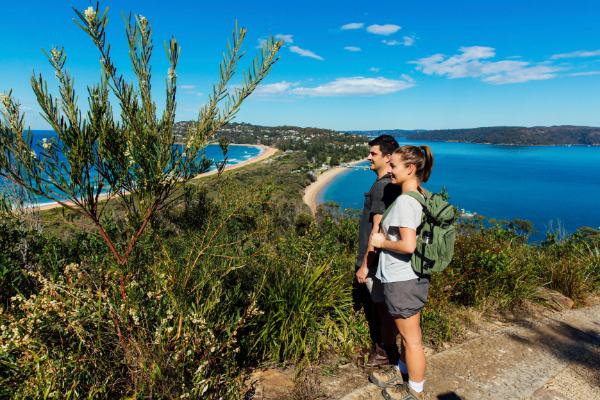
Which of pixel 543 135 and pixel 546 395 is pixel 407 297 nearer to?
pixel 546 395

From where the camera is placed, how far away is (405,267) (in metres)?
2.02

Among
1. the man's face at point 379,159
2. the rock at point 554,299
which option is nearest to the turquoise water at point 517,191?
the rock at point 554,299

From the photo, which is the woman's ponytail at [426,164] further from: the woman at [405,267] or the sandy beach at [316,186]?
Result: the sandy beach at [316,186]

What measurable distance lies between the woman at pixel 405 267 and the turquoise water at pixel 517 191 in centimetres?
4193

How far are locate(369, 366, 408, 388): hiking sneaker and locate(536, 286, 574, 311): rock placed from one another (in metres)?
2.78

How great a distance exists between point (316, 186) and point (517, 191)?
1700 inches

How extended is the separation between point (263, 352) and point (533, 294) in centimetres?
356

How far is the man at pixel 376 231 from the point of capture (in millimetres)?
2322

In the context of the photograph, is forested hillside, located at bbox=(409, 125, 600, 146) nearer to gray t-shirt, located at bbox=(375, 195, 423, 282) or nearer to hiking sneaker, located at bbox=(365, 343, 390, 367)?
hiking sneaker, located at bbox=(365, 343, 390, 367)

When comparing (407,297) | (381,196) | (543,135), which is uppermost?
(543,135)

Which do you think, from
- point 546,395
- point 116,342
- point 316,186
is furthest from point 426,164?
point 316,186

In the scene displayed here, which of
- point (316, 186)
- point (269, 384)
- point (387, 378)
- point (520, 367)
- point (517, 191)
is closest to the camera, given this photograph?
point (269, 384)

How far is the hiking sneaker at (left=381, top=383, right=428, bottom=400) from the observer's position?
209 centimetres

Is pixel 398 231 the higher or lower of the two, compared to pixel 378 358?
higher
